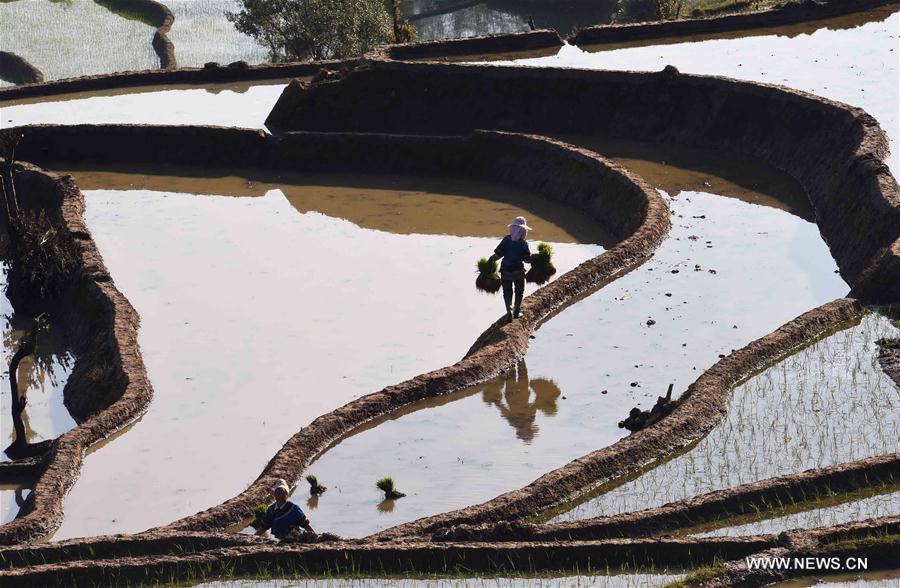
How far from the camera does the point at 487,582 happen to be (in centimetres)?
1185

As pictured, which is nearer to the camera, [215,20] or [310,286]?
[310,286]

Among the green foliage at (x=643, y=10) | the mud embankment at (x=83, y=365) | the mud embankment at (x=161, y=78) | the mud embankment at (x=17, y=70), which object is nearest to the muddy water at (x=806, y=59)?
the mud embankment at (x=161, y=78)

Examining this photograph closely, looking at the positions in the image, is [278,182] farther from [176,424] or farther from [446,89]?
[176,424]

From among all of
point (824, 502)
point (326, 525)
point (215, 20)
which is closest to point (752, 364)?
point (824, 502)

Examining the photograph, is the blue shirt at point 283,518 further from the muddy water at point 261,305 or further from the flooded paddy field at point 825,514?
the flooded paddy field at point 825,514

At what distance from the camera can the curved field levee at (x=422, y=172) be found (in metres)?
16.2

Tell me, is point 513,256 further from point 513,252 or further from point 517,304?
point 517,304

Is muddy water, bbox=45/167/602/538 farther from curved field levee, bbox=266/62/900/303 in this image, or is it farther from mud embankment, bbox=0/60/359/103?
mud embankment, bbox=0/60/359/103

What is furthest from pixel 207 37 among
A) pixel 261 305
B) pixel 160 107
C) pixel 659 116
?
pixel 261 305

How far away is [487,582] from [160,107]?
74.5ft

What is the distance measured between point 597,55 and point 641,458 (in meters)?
19.6

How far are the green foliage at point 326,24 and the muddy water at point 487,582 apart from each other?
28.8 metres

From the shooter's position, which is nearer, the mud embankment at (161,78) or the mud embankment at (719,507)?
the mud embankment at (719,507)

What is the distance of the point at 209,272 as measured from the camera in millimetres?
22766
